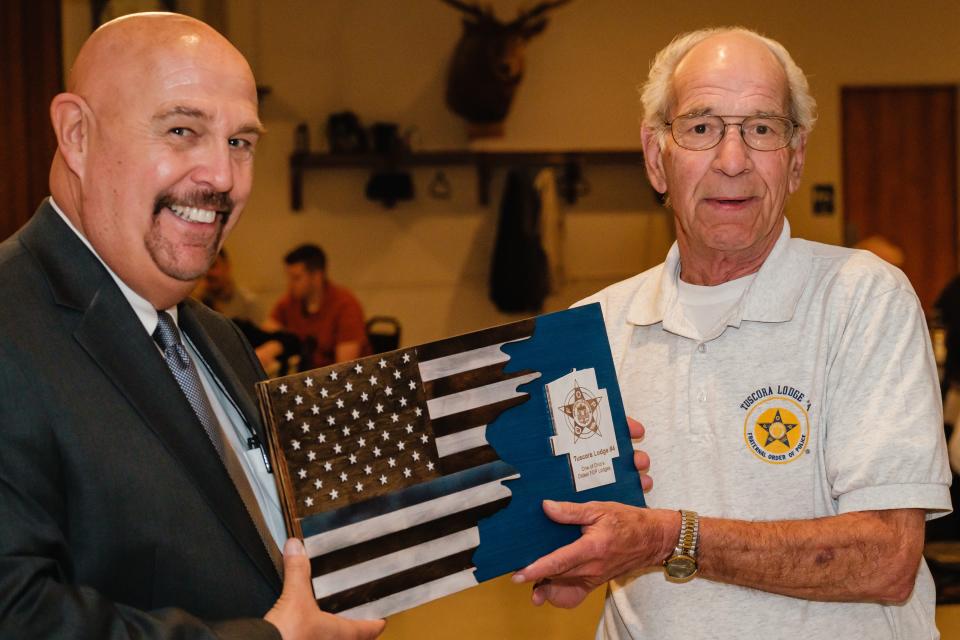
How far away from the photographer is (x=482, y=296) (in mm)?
9812

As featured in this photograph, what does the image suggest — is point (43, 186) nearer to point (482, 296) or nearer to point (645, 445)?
point (645, 445)

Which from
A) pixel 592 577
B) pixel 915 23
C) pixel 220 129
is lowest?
pixel 592 577

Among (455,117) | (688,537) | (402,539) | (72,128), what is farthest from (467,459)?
(455,117)

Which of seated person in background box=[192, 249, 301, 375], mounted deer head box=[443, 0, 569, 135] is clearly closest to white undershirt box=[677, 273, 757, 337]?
seated person in background box=[192, 249, 301, 375]

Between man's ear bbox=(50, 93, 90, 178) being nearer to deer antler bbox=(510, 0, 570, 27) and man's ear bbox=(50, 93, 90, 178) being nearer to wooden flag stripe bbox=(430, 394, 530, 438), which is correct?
wooden flag stripe bbox=(430, 394, 530, 438)

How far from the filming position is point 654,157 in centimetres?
236

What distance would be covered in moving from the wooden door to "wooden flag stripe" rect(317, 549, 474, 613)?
920cm

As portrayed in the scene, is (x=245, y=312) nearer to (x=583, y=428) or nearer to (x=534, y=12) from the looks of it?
(x=534, y=12)

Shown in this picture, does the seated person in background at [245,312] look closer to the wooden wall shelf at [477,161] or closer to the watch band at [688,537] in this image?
the wooden wall shelf at [477,161]

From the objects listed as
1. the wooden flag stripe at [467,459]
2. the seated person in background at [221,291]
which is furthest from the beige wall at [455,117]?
the wooden flag stripe at [467,459]

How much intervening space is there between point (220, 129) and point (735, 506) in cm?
117

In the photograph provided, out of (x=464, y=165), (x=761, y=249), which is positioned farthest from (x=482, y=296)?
(x=761, y=249)

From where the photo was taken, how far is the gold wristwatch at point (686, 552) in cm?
192

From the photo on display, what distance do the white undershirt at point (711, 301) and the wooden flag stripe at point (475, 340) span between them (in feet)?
1.34
